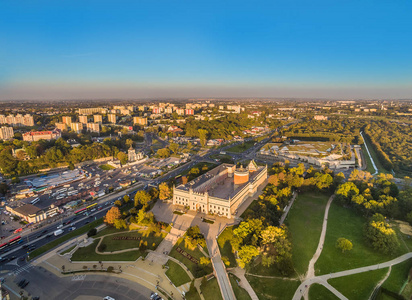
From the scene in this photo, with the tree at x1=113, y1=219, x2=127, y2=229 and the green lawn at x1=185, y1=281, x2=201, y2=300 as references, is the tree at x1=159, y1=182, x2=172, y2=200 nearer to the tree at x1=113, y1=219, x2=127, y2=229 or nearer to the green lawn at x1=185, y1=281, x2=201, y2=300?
the tree at x1=113, y1=219, x2=127, y2=229

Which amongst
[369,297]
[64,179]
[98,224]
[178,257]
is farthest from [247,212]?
[64,179]

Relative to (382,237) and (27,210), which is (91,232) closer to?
(27,210)

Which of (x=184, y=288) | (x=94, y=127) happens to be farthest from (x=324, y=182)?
(x=94, y=127)

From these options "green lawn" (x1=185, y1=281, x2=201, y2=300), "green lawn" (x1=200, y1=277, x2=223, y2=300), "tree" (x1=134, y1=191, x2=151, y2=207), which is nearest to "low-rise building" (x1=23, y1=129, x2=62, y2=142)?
"tree" (x1=134, y1=191, x2=151, y2=207)

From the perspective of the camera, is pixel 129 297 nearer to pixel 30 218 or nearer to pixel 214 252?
pixel 214 252

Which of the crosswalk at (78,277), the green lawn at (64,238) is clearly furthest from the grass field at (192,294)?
the green lawn at (64,238)

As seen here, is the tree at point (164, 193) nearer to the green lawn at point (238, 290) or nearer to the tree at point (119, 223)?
the tree at point (119, 223)
